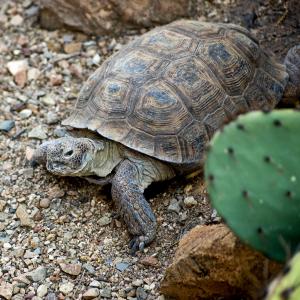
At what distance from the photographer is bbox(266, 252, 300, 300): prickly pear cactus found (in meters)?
2.00

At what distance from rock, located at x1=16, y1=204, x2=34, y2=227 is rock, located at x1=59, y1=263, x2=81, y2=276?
46cm

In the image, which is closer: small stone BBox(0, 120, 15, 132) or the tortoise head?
the tortoise head

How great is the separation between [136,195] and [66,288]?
811 millimetres

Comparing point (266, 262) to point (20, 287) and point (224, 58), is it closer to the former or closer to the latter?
point (20, 287)

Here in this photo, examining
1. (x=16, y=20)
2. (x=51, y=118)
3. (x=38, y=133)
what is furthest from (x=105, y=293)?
(x=16, y=20)

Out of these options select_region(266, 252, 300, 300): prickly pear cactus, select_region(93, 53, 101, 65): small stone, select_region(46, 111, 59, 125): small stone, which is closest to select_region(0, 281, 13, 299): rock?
select_region(46, 111, 59, 125): small stone

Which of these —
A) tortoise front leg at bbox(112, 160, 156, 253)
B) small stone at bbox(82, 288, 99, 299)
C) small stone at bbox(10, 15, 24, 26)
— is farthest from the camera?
small stone at bbox(10, 15, 24, 26)

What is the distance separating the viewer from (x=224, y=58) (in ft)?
15.5

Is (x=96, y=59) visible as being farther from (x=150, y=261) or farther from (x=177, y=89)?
(x=150, y=261)

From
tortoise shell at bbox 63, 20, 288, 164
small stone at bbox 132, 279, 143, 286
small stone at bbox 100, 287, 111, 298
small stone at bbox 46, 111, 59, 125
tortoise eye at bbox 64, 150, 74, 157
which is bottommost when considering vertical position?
small stone at bbox 46, 111, 59, 125

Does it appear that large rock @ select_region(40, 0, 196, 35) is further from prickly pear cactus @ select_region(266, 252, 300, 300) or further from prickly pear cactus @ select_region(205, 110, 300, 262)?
prickly pear cactus @ select_region(266, 252, 300, 300)

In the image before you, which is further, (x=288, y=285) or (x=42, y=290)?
(x=42, y=290)

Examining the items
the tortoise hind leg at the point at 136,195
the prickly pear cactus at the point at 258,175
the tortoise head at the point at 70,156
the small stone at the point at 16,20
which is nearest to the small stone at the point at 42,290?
the tortoise hind leg at the point at 136,195

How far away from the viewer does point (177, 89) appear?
4488 mm
